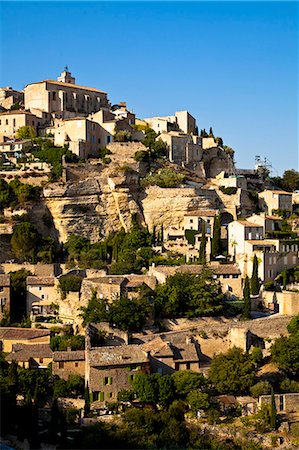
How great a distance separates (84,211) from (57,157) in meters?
4.14

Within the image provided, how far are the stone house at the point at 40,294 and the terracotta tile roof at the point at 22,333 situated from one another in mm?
2406

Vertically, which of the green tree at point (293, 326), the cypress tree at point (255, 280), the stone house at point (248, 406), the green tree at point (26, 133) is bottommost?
the stone house at point (248, 406)

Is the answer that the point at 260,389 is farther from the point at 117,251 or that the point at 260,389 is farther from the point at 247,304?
the point at 117,251

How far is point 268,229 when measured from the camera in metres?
43.8

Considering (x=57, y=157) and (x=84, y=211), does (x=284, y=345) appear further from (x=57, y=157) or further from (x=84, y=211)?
(x=57, y=157)

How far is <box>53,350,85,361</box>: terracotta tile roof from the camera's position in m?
31.0

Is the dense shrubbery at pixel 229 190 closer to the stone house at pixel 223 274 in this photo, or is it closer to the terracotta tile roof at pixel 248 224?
the terracotta tile roof at pixel 248 224

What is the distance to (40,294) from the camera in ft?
122

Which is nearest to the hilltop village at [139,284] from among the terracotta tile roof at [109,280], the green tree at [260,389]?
the green tree at [260,389]

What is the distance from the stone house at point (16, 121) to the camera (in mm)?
53062

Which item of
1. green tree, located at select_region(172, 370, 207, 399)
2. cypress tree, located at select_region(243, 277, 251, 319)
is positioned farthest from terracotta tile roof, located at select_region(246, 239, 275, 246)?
green tree, located at select_region(172, 370, 207, 399)

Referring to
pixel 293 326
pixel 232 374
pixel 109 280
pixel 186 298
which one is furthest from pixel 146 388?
pixel 293 326

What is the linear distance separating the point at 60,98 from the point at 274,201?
1816cm

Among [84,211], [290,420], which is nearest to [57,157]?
[84,211]
